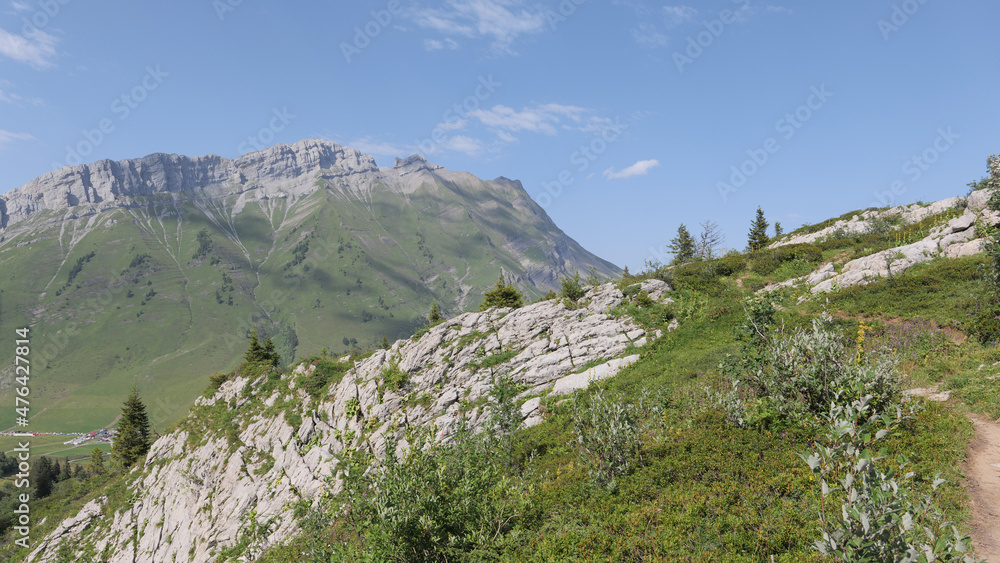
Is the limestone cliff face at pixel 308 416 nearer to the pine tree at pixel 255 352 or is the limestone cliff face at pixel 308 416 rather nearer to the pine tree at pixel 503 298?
the pine tree at pixel 503 298

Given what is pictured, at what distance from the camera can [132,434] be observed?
50.7 meters

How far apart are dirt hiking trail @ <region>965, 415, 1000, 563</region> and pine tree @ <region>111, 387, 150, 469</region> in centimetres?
6366

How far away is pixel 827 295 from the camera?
2547 centimetres

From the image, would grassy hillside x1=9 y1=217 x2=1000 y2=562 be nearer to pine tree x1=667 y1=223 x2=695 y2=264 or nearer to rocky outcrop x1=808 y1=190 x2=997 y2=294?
rocky outcrop x1=808 y1=190 x2=997 y2=294

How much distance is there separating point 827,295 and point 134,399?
73.2 m

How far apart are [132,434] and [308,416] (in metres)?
37.9

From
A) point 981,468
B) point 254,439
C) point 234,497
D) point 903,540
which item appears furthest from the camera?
point 254,439

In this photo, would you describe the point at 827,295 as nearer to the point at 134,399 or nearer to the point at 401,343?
the point at 401,343

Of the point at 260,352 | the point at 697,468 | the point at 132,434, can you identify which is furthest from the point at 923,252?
the point at 132,434

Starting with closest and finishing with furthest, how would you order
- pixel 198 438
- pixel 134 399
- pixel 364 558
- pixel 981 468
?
pixel 364 558
pixel 981 468
pixel 198 438
pixel 134 399

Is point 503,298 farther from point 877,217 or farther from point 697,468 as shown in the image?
point 877,217

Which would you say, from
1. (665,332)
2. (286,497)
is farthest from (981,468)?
(286,497)

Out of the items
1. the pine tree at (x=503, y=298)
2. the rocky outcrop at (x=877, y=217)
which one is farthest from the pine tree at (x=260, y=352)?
the rocky outcrop at (x=877, y=217)

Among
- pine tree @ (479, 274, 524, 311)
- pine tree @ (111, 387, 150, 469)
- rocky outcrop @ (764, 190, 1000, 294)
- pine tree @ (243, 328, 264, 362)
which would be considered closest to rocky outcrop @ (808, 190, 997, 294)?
rocky outcrop @ (764, 190, 1000, 294)
